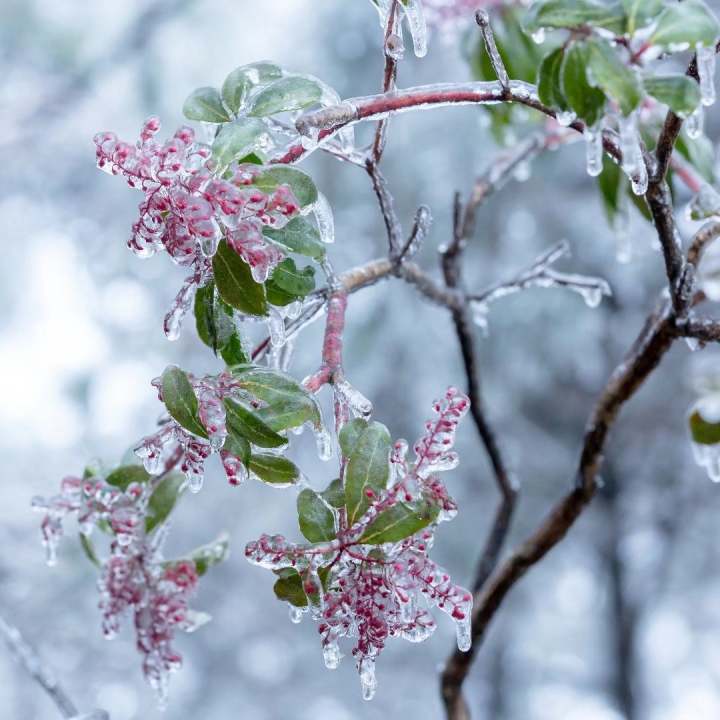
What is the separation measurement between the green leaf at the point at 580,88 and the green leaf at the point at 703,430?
231 millimetres

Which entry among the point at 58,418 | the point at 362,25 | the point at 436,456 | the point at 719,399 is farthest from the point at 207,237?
the point at 362,25

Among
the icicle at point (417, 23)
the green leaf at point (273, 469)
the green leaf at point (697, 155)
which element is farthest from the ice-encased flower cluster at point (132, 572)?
the green leaf at point (697, 155)

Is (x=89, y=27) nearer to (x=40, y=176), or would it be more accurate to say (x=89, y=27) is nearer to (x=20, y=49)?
(x=20, y=49)

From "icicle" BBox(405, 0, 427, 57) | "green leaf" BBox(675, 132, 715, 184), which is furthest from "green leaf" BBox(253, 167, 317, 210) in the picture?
"green leaf" BBox(675, 132, 715, 184)

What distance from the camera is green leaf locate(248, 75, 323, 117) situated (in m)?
0.40

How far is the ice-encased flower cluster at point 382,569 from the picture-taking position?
1.21 ft

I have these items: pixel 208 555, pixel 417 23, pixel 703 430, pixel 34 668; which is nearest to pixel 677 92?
pixel 417 23

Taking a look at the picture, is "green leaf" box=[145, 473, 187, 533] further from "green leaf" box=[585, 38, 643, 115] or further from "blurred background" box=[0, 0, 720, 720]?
"blurred background" box=[0, 0, 720, 720]

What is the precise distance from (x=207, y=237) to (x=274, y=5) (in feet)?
9.42

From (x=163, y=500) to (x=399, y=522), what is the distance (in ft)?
0.63

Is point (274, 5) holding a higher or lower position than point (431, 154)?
higher

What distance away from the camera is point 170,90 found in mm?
2750

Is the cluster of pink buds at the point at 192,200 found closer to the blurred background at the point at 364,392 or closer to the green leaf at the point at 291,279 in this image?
the green leaf at the point at 291,279

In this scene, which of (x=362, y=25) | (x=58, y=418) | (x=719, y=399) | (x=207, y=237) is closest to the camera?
(x=207, y=237)
